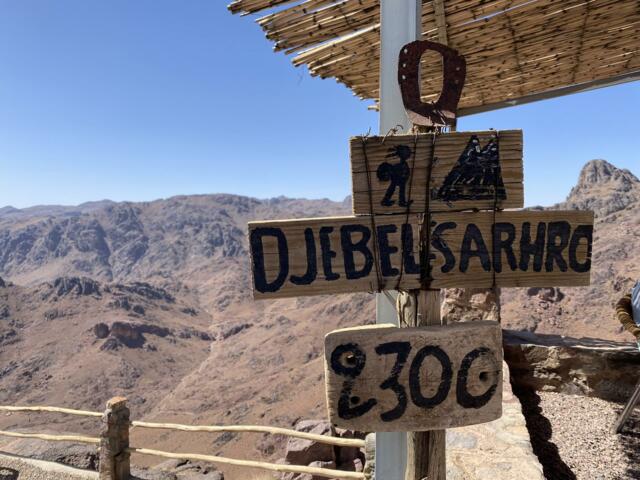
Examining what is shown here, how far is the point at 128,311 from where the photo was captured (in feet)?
186

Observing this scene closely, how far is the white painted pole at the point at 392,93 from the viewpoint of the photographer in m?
1.98

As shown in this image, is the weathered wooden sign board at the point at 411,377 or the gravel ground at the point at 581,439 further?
the gravel ground at the point at 581,439

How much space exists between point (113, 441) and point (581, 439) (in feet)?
12.7

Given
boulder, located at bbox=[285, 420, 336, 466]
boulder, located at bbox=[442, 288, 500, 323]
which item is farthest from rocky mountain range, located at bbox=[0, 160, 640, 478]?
boulder, located at bbox=[285, 420, 336, 466]

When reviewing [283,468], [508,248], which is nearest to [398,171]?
[508,248]

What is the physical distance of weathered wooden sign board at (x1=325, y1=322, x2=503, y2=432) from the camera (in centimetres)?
128

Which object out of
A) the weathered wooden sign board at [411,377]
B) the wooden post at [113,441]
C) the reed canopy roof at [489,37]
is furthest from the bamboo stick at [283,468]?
the reed canopy roof at [489,37]

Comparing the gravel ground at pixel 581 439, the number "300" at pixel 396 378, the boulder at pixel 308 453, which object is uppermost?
the number "300" at pixel 396 378

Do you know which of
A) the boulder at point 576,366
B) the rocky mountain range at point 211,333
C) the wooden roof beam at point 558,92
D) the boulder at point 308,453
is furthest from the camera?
the rocky mountain range at point 211,333

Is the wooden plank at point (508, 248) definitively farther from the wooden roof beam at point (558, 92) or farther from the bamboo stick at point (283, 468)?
the wooden roof beam at point (558, 92)

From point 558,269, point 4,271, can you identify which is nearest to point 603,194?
point 558,269

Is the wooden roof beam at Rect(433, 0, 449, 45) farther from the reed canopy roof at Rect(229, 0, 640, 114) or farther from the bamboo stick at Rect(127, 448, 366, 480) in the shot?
the bamboo stick at Rect(127, 448, 366, 480)

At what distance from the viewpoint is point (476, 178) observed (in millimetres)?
1356

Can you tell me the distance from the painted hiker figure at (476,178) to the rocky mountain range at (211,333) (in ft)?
10.1
